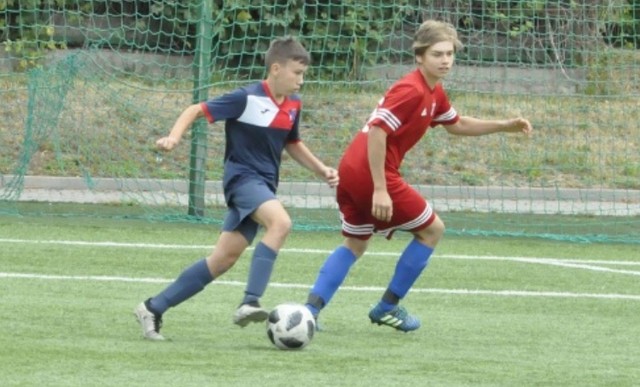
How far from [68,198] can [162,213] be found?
1.38 metres

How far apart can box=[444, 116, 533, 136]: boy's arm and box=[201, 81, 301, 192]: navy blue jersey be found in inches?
45.8

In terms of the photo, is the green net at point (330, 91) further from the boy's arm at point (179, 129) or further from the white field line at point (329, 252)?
the boy's arm at point (179, 129)

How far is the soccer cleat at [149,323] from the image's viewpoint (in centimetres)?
720

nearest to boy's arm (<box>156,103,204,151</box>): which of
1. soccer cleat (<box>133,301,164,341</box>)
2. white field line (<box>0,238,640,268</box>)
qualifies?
soccer cleat (<box>133,301,164,341</box>)

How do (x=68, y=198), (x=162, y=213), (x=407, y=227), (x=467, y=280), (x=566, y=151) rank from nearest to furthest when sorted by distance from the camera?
1. (x=407, y=227)
2. (x=467, y=280)
3. (x=162, y=213)
4. (x=68, y=198)
5. (x=566, y=151)

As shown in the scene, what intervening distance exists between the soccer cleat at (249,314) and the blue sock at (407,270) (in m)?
0.91

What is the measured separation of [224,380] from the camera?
6.12 m

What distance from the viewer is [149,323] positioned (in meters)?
7.22

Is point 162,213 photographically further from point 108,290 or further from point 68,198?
point 108,290

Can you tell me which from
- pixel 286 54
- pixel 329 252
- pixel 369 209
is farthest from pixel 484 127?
pixel 329 252

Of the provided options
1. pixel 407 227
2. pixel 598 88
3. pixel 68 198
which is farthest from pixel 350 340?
pixel 598 88


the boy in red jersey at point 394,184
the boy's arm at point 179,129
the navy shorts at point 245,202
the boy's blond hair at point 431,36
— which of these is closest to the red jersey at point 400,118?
the boy in red jersey at point 394,184

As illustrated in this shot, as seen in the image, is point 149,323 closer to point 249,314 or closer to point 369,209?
point 249,314

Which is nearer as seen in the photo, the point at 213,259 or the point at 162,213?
the point at 213,259
